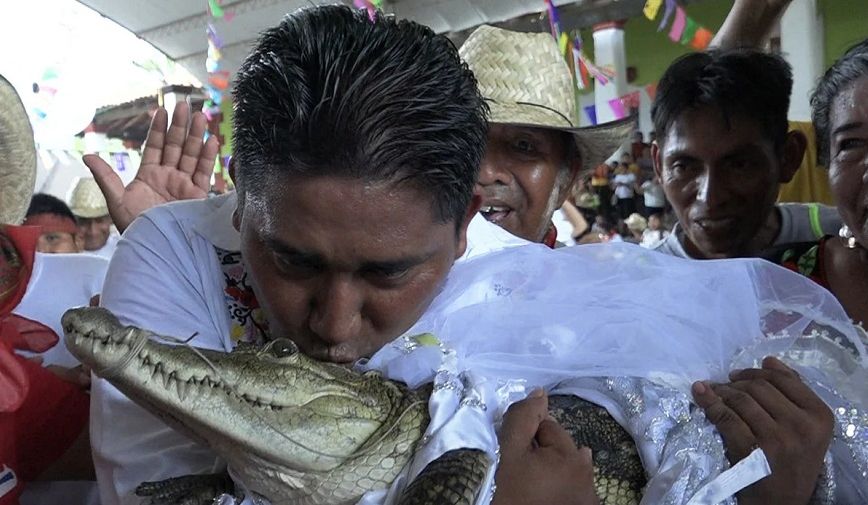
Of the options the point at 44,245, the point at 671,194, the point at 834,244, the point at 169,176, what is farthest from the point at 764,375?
the point at 44,245

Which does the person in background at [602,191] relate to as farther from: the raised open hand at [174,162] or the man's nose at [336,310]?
the man's nose at [336,310]

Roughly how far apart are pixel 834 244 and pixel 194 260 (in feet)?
4.19

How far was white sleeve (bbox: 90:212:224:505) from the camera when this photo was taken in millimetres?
1124

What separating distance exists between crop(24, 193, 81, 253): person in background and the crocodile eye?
3671mm

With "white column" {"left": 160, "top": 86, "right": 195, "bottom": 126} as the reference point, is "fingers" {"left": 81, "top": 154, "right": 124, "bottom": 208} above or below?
above

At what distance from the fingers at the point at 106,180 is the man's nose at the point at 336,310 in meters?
1.17

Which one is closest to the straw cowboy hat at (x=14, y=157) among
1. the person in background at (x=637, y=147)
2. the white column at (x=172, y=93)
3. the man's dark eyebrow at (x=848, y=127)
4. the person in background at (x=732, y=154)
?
the person in background at (x=732, y=154)

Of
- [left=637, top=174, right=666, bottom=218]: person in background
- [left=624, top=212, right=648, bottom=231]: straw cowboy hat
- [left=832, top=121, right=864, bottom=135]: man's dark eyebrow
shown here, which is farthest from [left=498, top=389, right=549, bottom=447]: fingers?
[left=624, top=212, right=648, bottom=231]: straw cowboy hat

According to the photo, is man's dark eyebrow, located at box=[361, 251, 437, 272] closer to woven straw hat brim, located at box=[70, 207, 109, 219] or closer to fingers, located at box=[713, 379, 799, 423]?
fingers, located at box=[713, 379, 799, 423]

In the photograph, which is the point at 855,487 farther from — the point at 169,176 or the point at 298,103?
the point at 169,176

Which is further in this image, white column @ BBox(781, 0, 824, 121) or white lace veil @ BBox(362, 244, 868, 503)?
white column @ BBox(781, 0, 824, 121)

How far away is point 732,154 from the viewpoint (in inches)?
77.9

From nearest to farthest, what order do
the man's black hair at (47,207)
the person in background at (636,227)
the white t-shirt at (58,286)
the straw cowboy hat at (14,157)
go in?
the straw cowboy hat at (14,157)
the white t-shirt at (58,286)
the man's black hair at (47,207)
the person in background at (636,227)

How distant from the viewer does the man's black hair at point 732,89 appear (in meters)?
2.00
